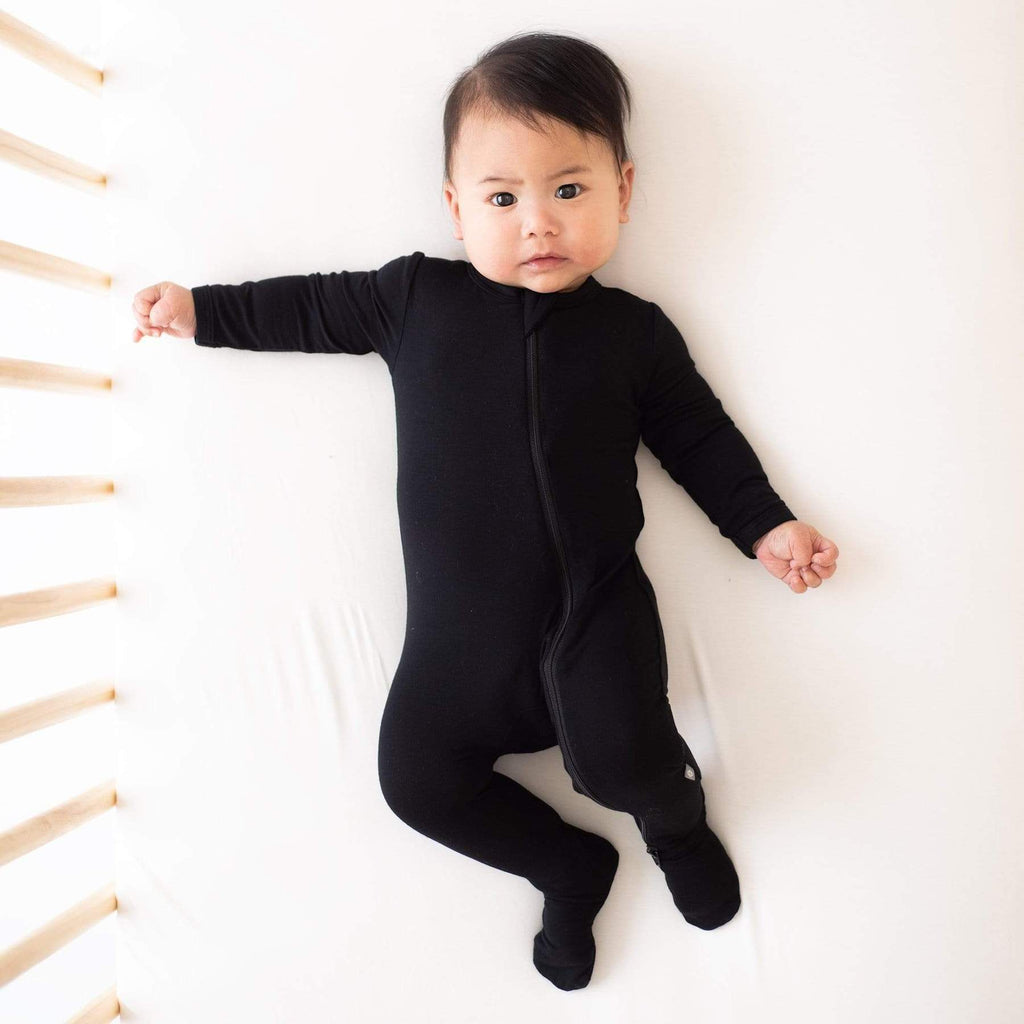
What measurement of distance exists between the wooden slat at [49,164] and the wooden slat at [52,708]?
582 millimetres

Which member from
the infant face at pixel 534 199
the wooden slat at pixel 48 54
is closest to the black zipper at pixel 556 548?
the infant face at pixel 534 199

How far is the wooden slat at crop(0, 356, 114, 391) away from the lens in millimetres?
852

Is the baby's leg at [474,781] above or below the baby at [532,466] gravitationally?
below

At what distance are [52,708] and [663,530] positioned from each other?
0.74 metres

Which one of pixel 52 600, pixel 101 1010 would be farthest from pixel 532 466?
pixel 101 1010

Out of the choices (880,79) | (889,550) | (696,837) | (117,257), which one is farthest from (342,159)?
(696,837)

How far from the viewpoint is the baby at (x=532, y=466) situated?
2.86 ft

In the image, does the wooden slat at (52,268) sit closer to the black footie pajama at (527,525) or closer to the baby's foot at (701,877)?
the black footie pajama at (527,525)

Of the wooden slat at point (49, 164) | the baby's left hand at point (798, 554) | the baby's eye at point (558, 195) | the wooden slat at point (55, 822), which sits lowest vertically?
the wooden slat at point (55, 822)

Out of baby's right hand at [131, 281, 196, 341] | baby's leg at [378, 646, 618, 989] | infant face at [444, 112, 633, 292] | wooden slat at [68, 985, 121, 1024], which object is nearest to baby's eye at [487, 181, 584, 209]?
infant face at [444, 112, 633, 292]

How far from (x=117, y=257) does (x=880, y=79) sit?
0.95 metres

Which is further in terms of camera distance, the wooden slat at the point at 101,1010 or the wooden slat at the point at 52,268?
the wooden slat at the point at 101,1010

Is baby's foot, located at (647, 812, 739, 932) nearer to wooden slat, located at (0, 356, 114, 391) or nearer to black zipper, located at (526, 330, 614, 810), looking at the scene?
black zipper, located at (526, 330, 614, 810)

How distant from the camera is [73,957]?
1.07 metres
